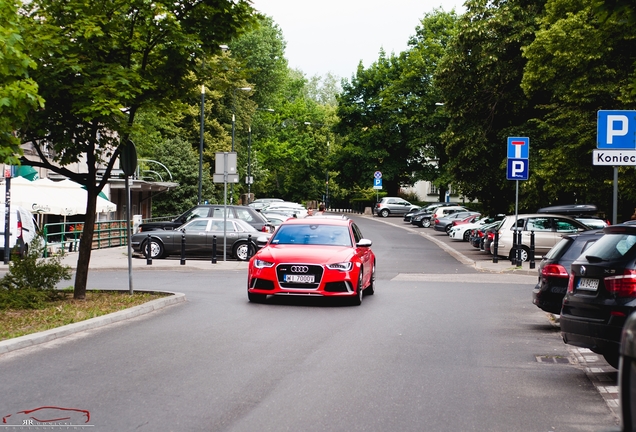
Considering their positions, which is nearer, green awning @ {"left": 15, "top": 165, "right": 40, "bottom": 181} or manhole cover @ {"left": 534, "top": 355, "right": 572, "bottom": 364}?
manhole cover @ {"left": 534, "top": 355, "right": 572, "bottom": 364}

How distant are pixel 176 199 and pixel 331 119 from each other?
51.4 metres

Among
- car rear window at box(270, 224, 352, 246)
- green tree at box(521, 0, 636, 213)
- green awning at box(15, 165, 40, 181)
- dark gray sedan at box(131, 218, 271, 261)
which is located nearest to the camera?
car rear window at box(270, 224, 352, 246)

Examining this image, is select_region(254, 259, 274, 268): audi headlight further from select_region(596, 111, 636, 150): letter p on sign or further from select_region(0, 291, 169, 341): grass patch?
select_region(596, 111, 636, 150): letter p on sign

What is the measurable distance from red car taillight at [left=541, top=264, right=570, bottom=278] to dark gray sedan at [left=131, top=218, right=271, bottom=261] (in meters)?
16.7

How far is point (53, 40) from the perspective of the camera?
43.2 feet

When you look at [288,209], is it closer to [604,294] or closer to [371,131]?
[371,131]

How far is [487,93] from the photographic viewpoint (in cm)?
4175

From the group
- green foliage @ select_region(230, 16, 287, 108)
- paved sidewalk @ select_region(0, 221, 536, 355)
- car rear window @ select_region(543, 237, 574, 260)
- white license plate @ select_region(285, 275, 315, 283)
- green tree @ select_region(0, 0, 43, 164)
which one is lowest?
paved sidewalk @ select_region(0, 221, 536, 355)

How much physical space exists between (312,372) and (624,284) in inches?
124

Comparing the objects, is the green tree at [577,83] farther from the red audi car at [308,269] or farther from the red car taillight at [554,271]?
the red car taillight at [554,271]

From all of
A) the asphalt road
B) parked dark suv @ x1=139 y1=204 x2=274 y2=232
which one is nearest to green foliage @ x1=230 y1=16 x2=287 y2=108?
parked dark suv @ x1=139 y1=204 x2=274 y2=232

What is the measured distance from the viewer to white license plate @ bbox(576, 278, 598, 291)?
8.95 metres

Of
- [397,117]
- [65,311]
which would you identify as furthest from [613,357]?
[397,117]

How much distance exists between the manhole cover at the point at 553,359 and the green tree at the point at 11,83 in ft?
22.2
